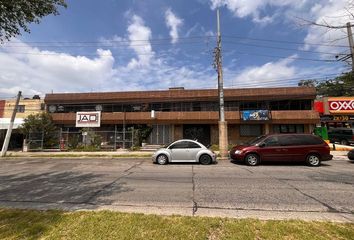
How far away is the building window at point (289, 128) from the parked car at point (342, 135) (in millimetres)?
4920

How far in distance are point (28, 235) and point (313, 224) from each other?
5.33 m

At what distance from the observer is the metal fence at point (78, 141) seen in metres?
24.5

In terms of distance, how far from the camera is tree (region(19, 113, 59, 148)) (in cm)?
2456

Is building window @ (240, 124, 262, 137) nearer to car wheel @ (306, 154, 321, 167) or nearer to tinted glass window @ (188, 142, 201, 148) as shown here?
car wheel @ (306, 154, 321, 167)

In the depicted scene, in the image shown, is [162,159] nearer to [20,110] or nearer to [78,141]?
[78,141]

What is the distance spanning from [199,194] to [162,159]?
24.2 ft

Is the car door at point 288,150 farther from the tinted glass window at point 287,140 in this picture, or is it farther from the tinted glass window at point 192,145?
the tinted glass window at point 192,145

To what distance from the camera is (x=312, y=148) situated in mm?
13750

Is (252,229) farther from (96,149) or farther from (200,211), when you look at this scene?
(96,149)

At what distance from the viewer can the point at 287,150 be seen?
13.8 meters

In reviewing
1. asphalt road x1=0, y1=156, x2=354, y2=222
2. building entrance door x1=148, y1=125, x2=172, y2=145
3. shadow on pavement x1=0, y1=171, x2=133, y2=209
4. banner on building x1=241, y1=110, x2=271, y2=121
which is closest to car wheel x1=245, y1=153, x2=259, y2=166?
asphalt road x1=0, y1=156, x2=354, y2=222

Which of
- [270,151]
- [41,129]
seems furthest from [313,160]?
[41,129]

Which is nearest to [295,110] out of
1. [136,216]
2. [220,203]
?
[220,203]

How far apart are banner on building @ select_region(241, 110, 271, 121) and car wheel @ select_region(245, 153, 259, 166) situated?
12504mm
